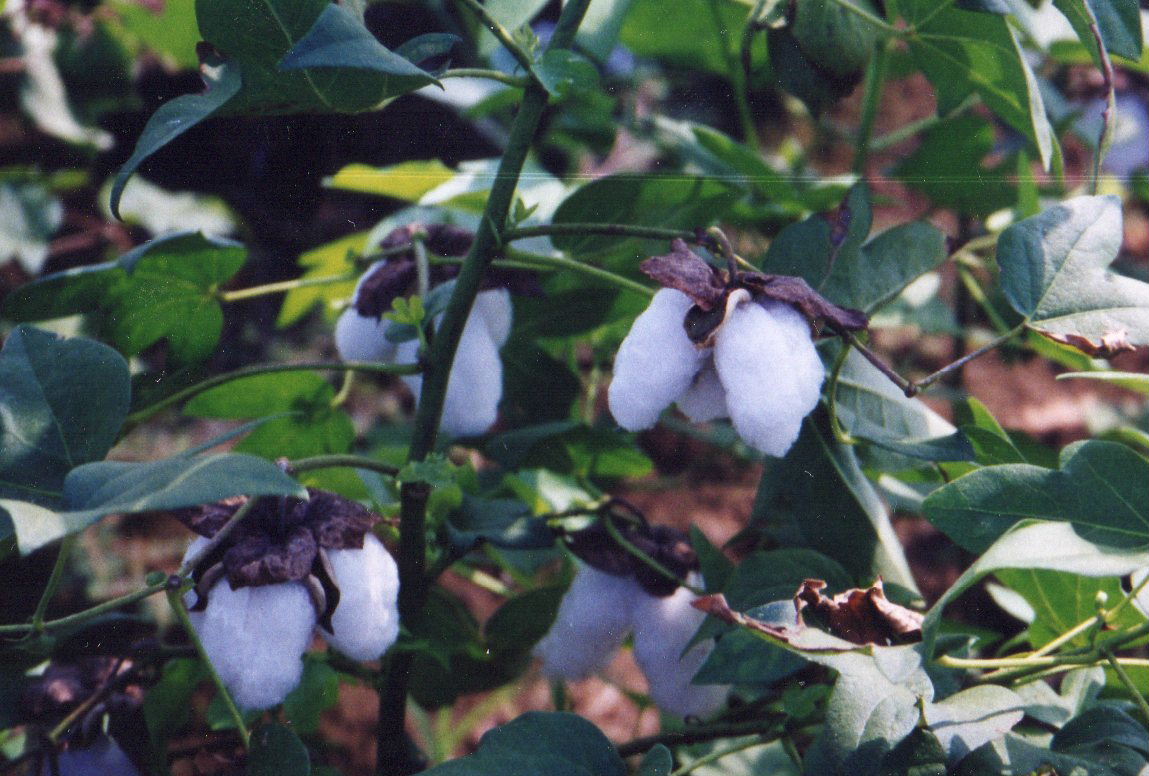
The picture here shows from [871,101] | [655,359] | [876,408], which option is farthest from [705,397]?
[871,101]

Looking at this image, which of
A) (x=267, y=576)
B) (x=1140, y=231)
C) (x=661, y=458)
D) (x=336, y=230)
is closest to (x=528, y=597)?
(x=267, y=576)

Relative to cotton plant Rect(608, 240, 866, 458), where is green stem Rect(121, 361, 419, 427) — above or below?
below

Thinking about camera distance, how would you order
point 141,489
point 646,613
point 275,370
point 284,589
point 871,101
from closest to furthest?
1. point 141,489
2. point 284,589
3. point 275,370
4. point 646,613
5. point 871,101

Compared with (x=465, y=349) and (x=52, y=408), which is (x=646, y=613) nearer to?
(x=465, y=349)

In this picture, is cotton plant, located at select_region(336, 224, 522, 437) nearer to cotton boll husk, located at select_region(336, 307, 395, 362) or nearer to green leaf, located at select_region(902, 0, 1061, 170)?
cotton boll husk, located at select_region(336, 307, 395, 362)

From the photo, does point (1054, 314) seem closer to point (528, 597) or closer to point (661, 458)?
point (528, 597)

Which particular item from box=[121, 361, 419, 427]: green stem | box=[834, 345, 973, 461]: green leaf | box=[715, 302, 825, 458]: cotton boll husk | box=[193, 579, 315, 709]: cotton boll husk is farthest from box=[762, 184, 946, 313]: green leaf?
box=[193, 579, 315, 709]: cotton boll husk

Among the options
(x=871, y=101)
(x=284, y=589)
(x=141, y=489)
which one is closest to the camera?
(x=141, y=489)
